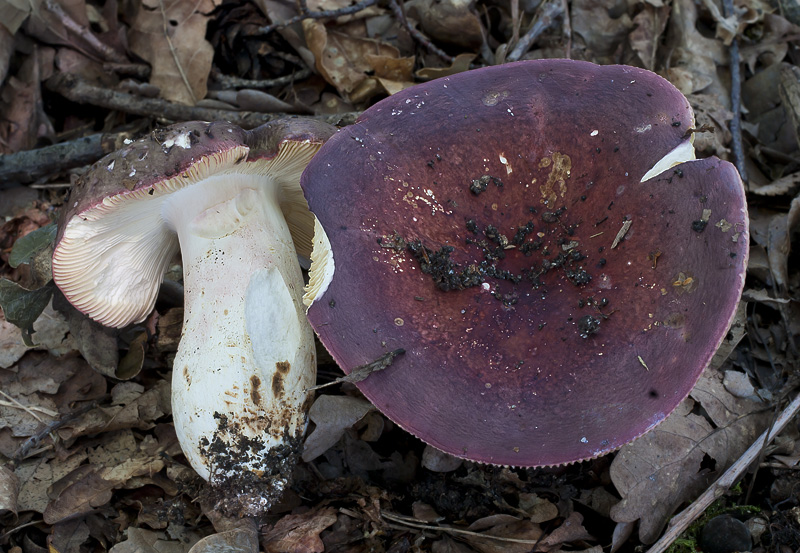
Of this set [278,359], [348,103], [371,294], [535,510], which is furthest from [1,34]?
[535,510]

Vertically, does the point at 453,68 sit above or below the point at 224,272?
above

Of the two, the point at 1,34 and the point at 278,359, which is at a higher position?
the point at 1,34

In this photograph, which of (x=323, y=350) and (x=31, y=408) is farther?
(x=323, y=350)

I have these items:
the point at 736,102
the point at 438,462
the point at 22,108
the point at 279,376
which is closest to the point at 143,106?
the point at 22,108

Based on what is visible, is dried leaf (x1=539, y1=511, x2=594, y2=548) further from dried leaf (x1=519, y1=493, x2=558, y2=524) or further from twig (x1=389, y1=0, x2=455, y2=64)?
twig (x1=389, y1=0, x2=455, y2=64)

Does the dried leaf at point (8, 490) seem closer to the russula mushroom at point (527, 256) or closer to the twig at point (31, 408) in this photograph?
the twig at point (31, 408)

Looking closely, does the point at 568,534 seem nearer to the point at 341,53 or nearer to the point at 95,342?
the point at 95,342

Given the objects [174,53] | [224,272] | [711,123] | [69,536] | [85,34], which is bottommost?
[69,536]

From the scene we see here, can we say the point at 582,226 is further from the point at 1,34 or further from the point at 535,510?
the point at 1,34
